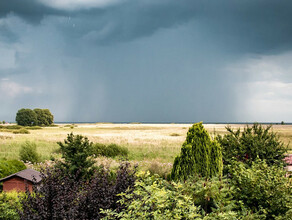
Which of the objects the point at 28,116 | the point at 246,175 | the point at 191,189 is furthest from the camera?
the point at 28,116

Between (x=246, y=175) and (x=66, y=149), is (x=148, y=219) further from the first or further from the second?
(x=66, y=149)

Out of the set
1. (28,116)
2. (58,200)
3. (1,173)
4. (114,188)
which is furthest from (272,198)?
(28,116)

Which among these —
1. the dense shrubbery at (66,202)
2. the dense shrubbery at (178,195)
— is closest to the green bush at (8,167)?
the dense shrubbery at (178,195)

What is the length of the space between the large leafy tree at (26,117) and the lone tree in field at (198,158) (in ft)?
234

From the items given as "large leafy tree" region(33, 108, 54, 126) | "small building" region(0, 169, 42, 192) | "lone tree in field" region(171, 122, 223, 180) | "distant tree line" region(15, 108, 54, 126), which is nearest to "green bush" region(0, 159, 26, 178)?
"small building" region(0, 169, 42, 192)

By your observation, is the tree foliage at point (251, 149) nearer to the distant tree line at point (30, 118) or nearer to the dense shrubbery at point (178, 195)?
the dense shrubbery at point (178, 195)

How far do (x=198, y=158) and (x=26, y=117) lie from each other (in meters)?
72.5

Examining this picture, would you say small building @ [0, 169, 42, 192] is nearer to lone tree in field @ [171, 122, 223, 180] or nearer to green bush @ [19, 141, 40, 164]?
lone tree in field @ [171, 122, 223, 180]

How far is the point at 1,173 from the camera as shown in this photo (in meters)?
10.1

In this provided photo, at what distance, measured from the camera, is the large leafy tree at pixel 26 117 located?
7038cm

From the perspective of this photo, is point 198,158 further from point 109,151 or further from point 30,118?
point 30,118

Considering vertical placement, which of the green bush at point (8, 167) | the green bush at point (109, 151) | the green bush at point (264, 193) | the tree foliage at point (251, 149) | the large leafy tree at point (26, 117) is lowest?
the green bush at point (109, 151)

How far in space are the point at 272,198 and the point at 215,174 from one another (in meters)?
1.73

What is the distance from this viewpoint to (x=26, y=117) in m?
70.9
